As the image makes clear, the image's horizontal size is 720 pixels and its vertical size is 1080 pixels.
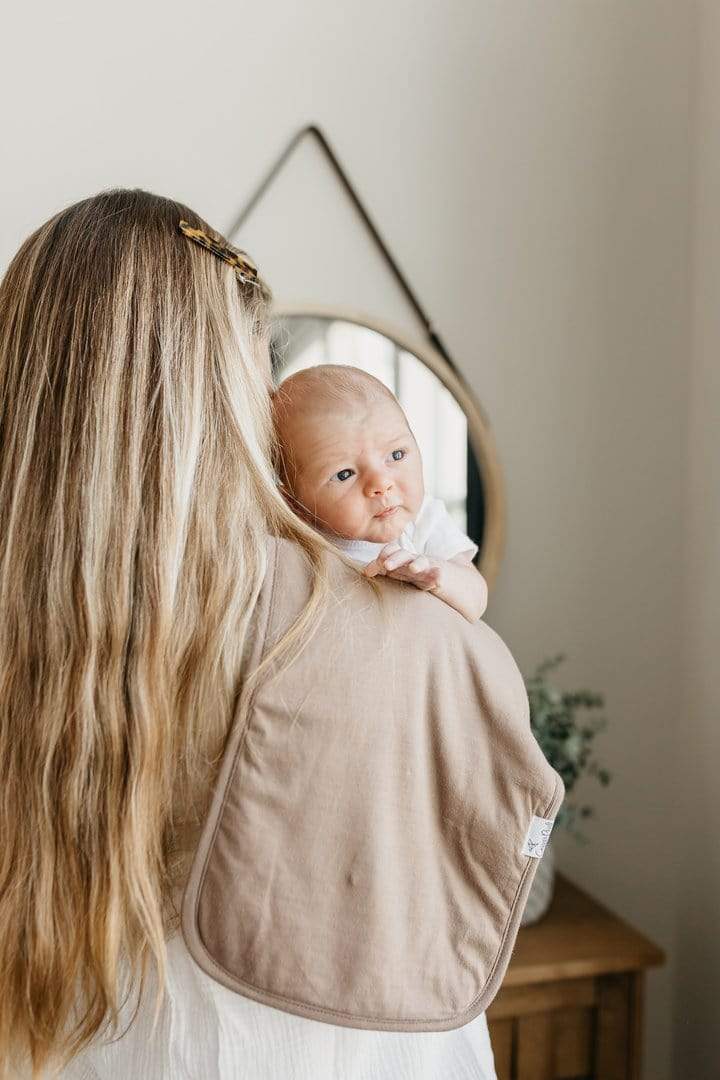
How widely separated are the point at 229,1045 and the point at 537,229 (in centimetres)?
136

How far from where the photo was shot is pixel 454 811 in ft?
2.58

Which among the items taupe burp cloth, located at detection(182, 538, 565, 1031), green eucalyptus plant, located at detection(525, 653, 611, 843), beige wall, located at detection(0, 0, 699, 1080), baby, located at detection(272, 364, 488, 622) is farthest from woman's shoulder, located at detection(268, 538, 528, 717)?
beige wall, located at detection(0, 0, 699, 1080)

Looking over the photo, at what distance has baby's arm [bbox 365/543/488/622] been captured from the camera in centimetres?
77

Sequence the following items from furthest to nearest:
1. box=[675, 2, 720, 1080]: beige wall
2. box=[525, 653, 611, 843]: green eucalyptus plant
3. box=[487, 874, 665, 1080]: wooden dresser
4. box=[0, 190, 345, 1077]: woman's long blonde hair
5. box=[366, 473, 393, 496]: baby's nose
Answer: box=[675, 2, 720, 1080]: beige wall, box=[525, 653, 611, 843]: green eucalyptus plant, box=[487, 874, 665, 1080]: wooden dresser, box=[366, 473, 393, 496]: baby's nose, box=[0, 190, 345, 1077]: woman's long blonde hair

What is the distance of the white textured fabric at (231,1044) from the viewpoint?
0.78m

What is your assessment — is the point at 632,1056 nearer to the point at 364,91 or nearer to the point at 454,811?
the point at 454,811

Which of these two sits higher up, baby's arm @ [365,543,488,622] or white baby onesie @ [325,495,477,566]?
white baby onesie @ [325,495,477,566]

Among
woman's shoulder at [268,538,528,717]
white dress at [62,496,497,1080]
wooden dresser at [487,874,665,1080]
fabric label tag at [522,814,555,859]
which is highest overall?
woman's shoulder at [268,538,528,717]

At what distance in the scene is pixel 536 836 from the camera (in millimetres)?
785

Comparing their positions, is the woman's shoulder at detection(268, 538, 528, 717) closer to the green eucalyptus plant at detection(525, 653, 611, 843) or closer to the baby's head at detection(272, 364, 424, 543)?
the baby's head at detection(272, 364, 424, 543)

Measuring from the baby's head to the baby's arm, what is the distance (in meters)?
0.09

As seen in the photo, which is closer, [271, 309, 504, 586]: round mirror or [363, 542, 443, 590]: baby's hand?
[363, 542, 443, 590]: baby's hand

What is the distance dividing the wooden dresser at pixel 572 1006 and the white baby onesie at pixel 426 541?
0.70m

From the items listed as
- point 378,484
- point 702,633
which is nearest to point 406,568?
point 378,484
